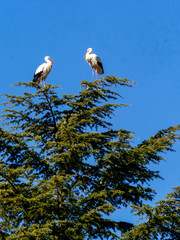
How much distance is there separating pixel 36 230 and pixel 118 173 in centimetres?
295

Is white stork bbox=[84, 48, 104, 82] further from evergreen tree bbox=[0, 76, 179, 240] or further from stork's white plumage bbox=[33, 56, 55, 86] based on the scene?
evergreen tree bbox=[0, 76, 179, 240]

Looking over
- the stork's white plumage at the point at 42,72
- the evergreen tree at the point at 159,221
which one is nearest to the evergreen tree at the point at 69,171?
the evergreen tree at the point at 159,221

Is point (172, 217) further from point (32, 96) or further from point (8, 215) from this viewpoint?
point (32, 96)

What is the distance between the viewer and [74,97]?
10648 mm

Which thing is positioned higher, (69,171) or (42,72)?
(42,72)

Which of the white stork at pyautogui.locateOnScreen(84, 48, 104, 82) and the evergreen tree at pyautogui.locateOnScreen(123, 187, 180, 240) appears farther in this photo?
the white stork at pyautogui.locateOnScreen(84, 48, 104, 82)

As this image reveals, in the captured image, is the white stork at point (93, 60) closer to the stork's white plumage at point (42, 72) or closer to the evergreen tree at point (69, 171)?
the stork's white plumage at point (42, 72)

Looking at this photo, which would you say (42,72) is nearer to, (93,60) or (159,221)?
(93,60)

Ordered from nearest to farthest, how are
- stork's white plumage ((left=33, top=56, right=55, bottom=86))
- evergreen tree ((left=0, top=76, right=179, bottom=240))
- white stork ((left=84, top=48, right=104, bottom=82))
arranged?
1. evergreen tree ((left=0, top=76, right=179, bottom=240))
2. stork's white plumage ((left=33, top=56, right=55, bottom=86))
3. white stork ((left=84, top=48, right=104, bottom=82))

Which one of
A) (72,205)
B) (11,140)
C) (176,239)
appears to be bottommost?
(176,239)

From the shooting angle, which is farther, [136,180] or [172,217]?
[136,180]

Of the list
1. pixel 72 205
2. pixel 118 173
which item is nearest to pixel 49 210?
pixel 72 205

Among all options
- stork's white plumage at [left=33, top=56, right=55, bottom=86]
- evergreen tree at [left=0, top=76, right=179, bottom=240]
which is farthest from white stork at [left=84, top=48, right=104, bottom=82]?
evergreen tree at [left=0, top=76, right=179, bottom=240]

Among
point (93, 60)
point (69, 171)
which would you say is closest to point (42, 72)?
point (93, 60)
